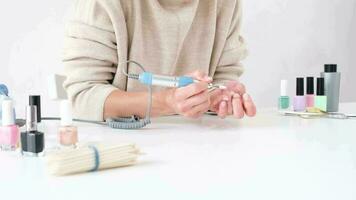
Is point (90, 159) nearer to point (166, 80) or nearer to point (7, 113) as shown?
point (7, 113)

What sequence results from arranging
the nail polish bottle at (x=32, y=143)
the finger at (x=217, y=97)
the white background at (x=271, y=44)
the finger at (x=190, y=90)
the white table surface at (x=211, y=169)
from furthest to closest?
the white background at (x=271, y=44)
the finger at (x=217, y=97)
the finger at (x=190, y=90)
the nail polish bottle at (x=32, y=143)
the white table surface at (x=211, y=169)

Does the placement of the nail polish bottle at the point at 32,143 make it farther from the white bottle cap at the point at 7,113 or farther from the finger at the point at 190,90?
the finger at the point at 190,90

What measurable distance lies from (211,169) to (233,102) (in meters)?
0.41

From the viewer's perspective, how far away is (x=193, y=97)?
918mm

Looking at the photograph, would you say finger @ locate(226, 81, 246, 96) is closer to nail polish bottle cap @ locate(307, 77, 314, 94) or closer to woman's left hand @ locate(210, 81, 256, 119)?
woman's left hand @ locate(210, 81, 256, 119)

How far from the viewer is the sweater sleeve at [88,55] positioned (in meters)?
1.03

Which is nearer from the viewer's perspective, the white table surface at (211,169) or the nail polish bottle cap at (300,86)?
the white table surface at (211,169)

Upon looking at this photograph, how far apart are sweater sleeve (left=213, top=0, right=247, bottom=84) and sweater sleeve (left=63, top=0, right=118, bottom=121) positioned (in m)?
0.32

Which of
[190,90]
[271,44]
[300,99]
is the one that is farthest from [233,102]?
[271,44]

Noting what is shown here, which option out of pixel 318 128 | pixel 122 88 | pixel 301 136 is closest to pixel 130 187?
pixel 301 136

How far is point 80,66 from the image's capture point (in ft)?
3.42

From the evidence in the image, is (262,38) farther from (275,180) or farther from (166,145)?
(275,180)

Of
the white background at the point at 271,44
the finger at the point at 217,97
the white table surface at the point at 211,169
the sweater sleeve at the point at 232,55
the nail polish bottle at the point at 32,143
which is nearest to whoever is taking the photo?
the white table surface at the point at 211,169

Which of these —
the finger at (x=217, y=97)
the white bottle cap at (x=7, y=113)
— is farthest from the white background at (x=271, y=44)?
the white bottle cap at (x=7, y=113)
